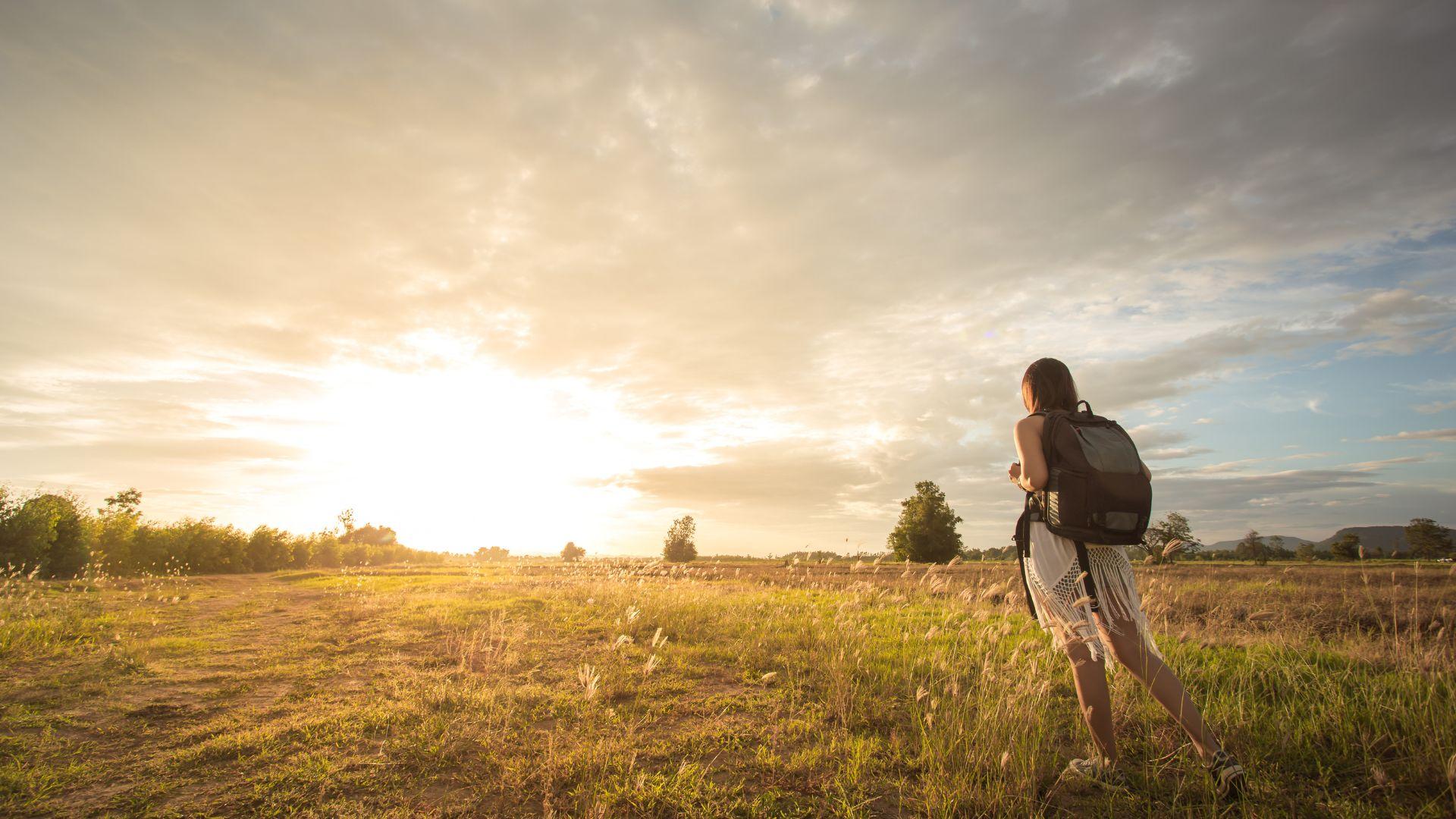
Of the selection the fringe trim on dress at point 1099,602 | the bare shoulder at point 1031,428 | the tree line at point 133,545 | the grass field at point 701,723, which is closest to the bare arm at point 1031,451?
the bare shoulder at point 1031,428

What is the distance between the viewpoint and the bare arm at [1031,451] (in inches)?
147

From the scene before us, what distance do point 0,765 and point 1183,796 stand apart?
8.68 m

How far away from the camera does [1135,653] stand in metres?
3.52

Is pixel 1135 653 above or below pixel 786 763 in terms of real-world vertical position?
above

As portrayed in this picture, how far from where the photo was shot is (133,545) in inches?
1315

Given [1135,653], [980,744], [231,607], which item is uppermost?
[1135,653]

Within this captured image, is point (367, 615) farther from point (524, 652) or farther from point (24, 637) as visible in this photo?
point (524, 652)

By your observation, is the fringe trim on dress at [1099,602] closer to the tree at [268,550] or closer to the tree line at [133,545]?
the tree line at [133,545]

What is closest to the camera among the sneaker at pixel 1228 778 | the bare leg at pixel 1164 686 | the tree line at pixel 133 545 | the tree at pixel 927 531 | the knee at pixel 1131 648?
the sneaker at pixel 1228 778

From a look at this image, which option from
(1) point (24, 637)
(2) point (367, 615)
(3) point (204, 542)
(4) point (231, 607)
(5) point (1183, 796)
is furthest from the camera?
(3) point (204, 542)

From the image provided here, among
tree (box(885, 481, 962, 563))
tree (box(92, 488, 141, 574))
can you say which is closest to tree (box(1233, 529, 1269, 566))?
tree (box(885, 481, 962, 563))

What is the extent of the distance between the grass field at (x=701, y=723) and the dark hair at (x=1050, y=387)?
220cm

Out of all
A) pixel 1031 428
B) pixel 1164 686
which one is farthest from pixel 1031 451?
pixel 1164 686

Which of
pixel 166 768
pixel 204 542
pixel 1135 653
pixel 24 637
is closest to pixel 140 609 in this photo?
pixel 24 637
